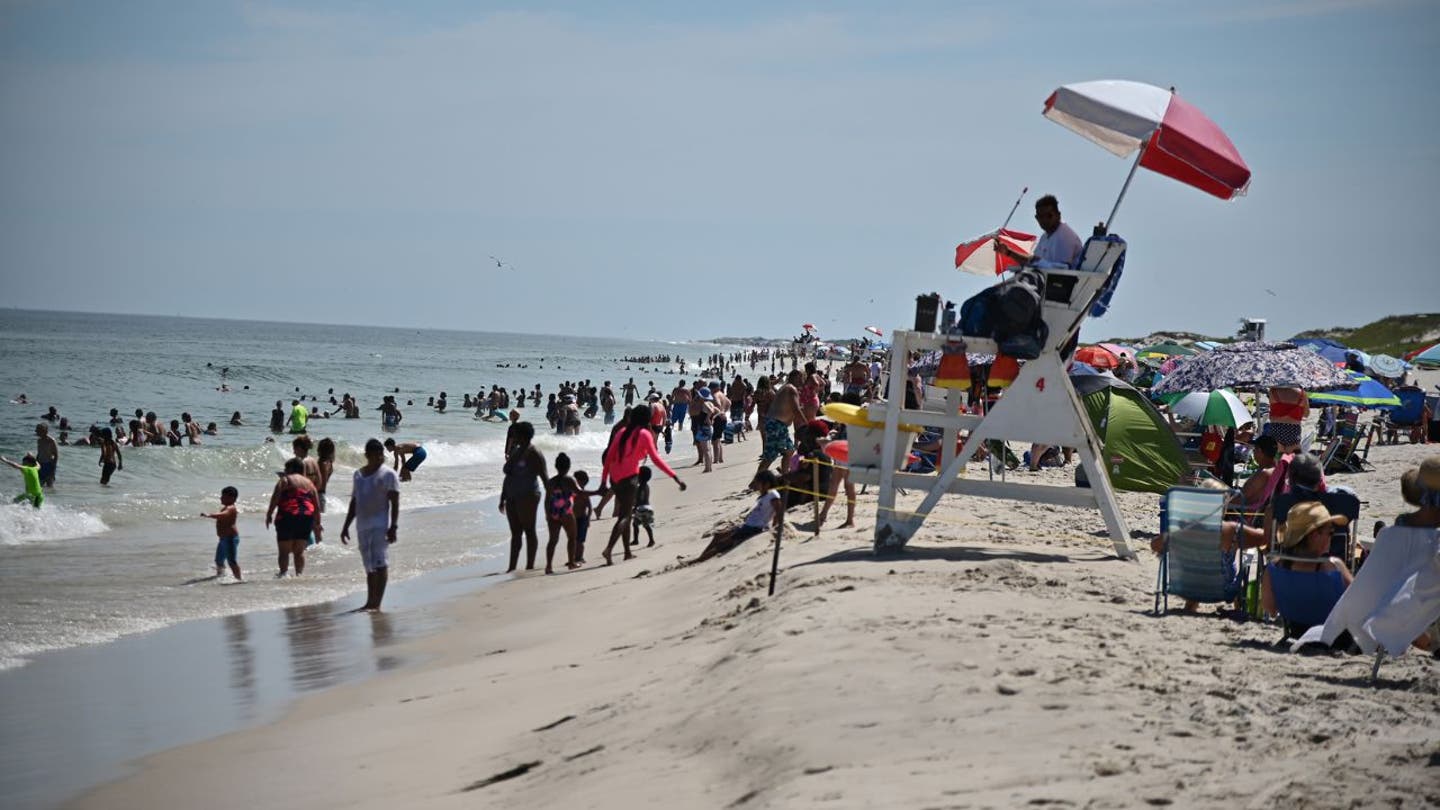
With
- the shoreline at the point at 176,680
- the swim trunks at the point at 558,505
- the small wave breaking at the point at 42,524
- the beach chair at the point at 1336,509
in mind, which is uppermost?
the beach chair at the point at 1336,509

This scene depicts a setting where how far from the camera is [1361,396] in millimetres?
19031

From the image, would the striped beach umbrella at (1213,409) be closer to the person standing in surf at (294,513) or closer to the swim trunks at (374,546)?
the swim trunks at (374,546)

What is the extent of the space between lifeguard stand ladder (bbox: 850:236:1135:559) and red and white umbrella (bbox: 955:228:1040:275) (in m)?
2.47

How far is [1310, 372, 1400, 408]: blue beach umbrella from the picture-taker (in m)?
18.5

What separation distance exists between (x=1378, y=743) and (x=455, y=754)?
11.9 feet

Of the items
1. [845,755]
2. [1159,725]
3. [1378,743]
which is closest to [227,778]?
[845,755]

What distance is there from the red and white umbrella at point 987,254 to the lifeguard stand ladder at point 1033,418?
247 cm

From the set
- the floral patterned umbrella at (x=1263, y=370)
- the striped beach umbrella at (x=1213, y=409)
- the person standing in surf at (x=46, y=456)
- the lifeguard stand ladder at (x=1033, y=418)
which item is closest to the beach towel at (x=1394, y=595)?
the lifeguard stand ladder at (x=1033, y=418)

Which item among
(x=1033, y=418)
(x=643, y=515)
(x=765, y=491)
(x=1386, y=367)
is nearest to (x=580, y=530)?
(x=643, y=515)

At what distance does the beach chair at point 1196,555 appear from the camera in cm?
670

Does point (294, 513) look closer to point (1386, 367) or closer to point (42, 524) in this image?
point (42, 524)

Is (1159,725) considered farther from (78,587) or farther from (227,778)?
(78,587)

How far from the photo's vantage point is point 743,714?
16.3 feet

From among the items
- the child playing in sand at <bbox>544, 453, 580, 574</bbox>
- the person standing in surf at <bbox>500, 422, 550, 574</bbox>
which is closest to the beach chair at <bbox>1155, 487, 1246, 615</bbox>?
the person standing in surf at <bbox>500, 422, 550, 574</bbox>
